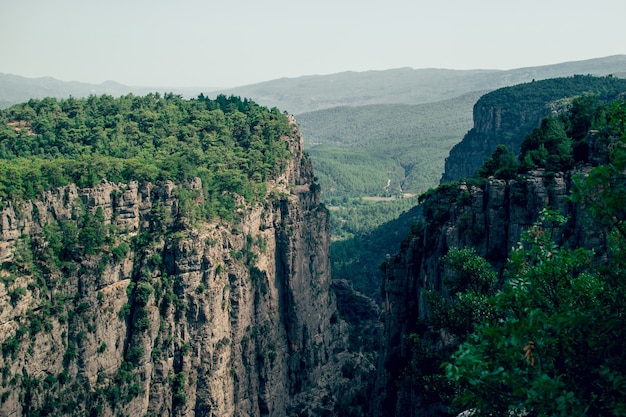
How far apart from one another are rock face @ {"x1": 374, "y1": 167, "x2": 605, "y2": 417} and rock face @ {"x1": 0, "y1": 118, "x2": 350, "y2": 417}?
16.1m

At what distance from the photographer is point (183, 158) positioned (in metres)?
79.8

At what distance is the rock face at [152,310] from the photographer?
57031 mm

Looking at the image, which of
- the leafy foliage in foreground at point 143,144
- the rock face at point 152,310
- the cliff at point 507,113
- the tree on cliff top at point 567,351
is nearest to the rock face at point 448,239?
the rock face at point 152,310

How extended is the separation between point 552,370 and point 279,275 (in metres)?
65.4

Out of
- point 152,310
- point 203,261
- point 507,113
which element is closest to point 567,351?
point 152,310

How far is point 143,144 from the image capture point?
82875 mm

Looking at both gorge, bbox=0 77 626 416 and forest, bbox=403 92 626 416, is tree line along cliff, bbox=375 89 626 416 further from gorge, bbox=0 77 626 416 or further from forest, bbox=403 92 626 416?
gorge, bbox=0 77 626 416

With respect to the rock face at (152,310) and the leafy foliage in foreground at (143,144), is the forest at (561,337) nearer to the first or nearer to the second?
the rock face at (152,310)

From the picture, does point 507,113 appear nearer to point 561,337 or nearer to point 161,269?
point 161,269

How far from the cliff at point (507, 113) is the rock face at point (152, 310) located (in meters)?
59.6

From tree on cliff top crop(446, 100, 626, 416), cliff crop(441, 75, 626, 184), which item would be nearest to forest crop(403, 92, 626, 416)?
tree on cliff top crop(446, 100, 626, 416)

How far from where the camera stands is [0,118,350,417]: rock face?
5703 centimetres

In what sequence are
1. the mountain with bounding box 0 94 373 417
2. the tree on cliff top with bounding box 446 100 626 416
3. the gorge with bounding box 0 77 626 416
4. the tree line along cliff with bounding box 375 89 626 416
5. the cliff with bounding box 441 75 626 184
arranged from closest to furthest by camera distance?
the tree on cliff top with bounding box 446 100 626 416, the tree line along cliff with bounding box 375 89 626 416, the gorge with bounding box 0 77 626 416, the mountain with bounding box 0 94 373 417, the cliff with bounding box 441 75 626 184

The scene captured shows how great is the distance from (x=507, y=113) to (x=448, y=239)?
93971mm
